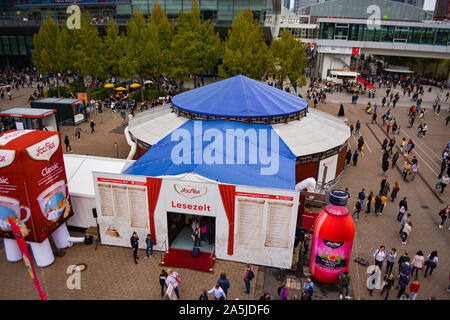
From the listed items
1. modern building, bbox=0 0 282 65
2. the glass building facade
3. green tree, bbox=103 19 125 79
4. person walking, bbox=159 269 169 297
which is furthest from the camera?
modern building, bbox=0 0 282 65

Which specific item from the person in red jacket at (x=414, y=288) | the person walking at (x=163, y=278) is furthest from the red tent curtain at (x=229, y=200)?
the person in red jacket at (x=414, y=288)

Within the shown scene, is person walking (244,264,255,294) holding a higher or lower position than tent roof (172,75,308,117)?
lower

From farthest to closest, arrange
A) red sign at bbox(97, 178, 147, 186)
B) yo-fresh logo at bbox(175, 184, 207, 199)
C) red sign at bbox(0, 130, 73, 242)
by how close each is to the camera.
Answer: red sign at bbox(97, 178, 147, 186), yo-fresh logo at bbox(175, 184, 207, 199), red sign at bbox(0, 130, 73, 242)

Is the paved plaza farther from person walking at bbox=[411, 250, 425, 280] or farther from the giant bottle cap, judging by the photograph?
the giant bottle cap

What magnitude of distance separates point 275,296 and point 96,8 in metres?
63.1

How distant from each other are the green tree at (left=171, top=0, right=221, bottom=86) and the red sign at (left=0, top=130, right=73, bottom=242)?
28.7 metres

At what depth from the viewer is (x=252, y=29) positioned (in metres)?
45.2

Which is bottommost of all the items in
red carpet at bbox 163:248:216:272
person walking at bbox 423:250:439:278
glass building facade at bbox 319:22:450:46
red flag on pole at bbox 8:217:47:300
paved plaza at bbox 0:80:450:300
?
paved plaza at bbox 0:80:450:300

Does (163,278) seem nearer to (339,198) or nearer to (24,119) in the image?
(339,198)

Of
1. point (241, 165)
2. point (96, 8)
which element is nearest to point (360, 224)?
point (241, 165)

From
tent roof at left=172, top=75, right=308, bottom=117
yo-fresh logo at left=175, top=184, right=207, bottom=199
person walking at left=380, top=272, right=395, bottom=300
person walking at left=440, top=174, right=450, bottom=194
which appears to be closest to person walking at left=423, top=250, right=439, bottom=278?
person walking at left=380, top=272, right=395, bottom=300

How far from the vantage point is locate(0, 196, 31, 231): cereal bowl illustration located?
13.4 meters

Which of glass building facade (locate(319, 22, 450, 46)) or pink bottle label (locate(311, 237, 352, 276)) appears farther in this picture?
glass building facade (locate(319, 22, 450, 46))

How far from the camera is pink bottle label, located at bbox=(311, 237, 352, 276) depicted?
13.1m
